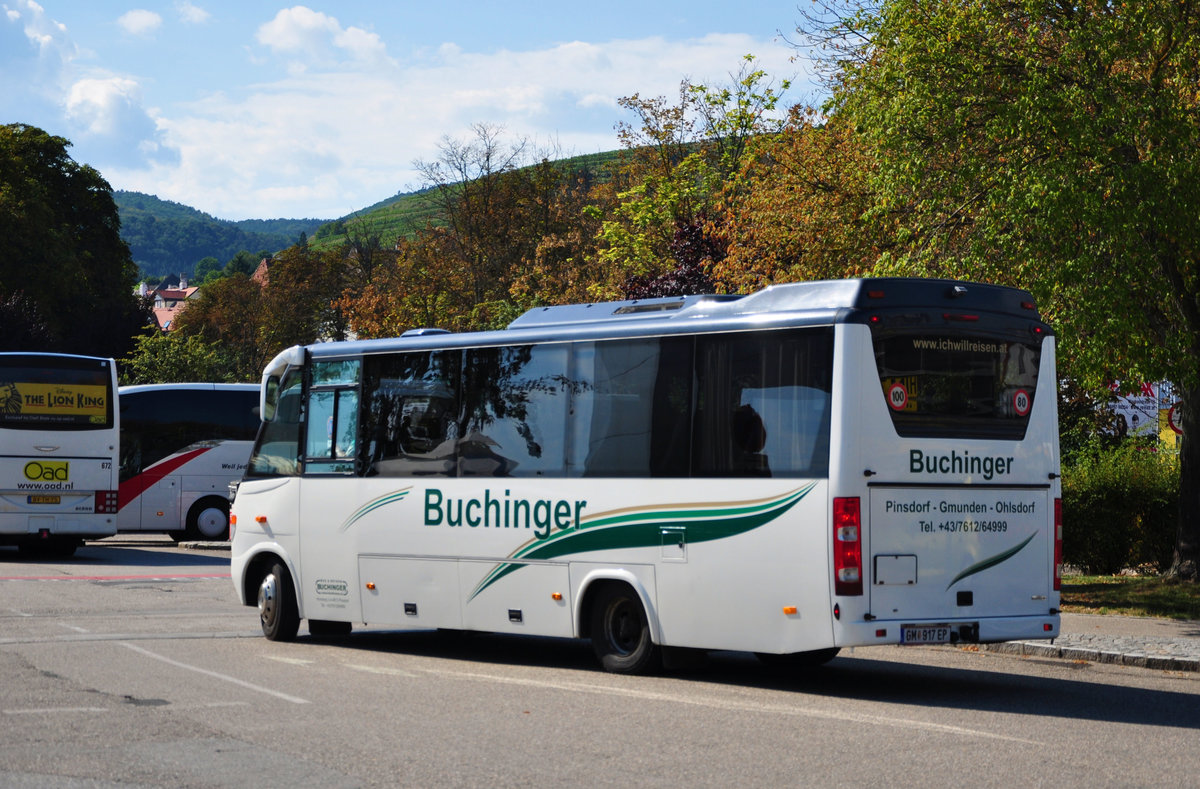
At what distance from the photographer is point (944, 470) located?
11.2 meters

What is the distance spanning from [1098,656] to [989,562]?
3273 mm

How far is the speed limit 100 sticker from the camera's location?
11766mm

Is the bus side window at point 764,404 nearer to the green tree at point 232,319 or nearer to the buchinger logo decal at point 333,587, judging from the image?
the buchinger logo decal at point 333,587

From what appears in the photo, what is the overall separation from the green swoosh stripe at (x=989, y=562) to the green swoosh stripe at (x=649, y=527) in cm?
140

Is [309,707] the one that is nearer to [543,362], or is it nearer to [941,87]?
[543,362]

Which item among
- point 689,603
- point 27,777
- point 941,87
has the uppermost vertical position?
point 941,87

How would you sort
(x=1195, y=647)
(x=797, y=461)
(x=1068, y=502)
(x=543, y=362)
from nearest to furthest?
(x=797, y=461) → (x=543, y=362) → (x=1195, y=647) → (x=1068, y=502)

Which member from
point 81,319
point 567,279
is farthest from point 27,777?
point 81,319

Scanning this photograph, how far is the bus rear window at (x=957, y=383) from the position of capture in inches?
437

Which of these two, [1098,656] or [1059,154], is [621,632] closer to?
[1098,656]

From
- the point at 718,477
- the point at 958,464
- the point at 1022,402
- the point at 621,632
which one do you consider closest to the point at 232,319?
the point at 621,632

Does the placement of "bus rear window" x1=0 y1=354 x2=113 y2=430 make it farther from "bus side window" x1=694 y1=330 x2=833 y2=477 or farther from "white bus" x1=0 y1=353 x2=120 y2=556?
"bus side window" x1=694 y1=330 x2=833 y2=477

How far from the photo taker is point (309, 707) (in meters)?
10.2

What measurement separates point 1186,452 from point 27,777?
55.8 ft
